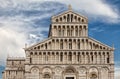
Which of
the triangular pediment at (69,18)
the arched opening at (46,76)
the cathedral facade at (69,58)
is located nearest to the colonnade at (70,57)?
the cathedral facade at (69,58)

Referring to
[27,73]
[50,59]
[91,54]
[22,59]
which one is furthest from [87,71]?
[22,59]

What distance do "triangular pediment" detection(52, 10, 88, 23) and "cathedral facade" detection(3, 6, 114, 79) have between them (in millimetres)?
1100

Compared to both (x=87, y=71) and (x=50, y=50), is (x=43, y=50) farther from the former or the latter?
(x=87, y=71)

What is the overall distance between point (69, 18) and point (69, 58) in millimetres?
6535

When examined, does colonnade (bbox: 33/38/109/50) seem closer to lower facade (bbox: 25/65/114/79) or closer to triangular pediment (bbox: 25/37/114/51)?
triangular pediment (bbox: 25/37/114/51)

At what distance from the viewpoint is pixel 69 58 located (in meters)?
48.5

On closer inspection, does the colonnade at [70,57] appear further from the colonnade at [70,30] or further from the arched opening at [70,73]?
the colonnade at [70,30]

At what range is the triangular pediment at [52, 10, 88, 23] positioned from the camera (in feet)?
162

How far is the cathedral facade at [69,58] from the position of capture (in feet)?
157

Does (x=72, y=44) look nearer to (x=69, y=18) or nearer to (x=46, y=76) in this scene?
(x=69, y=18)

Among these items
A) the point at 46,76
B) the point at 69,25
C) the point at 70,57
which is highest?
the point at 69,25

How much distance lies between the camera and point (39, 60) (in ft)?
158

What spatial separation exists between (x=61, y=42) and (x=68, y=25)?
302 cm

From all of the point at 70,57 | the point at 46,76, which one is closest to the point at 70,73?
the point at 70,57
